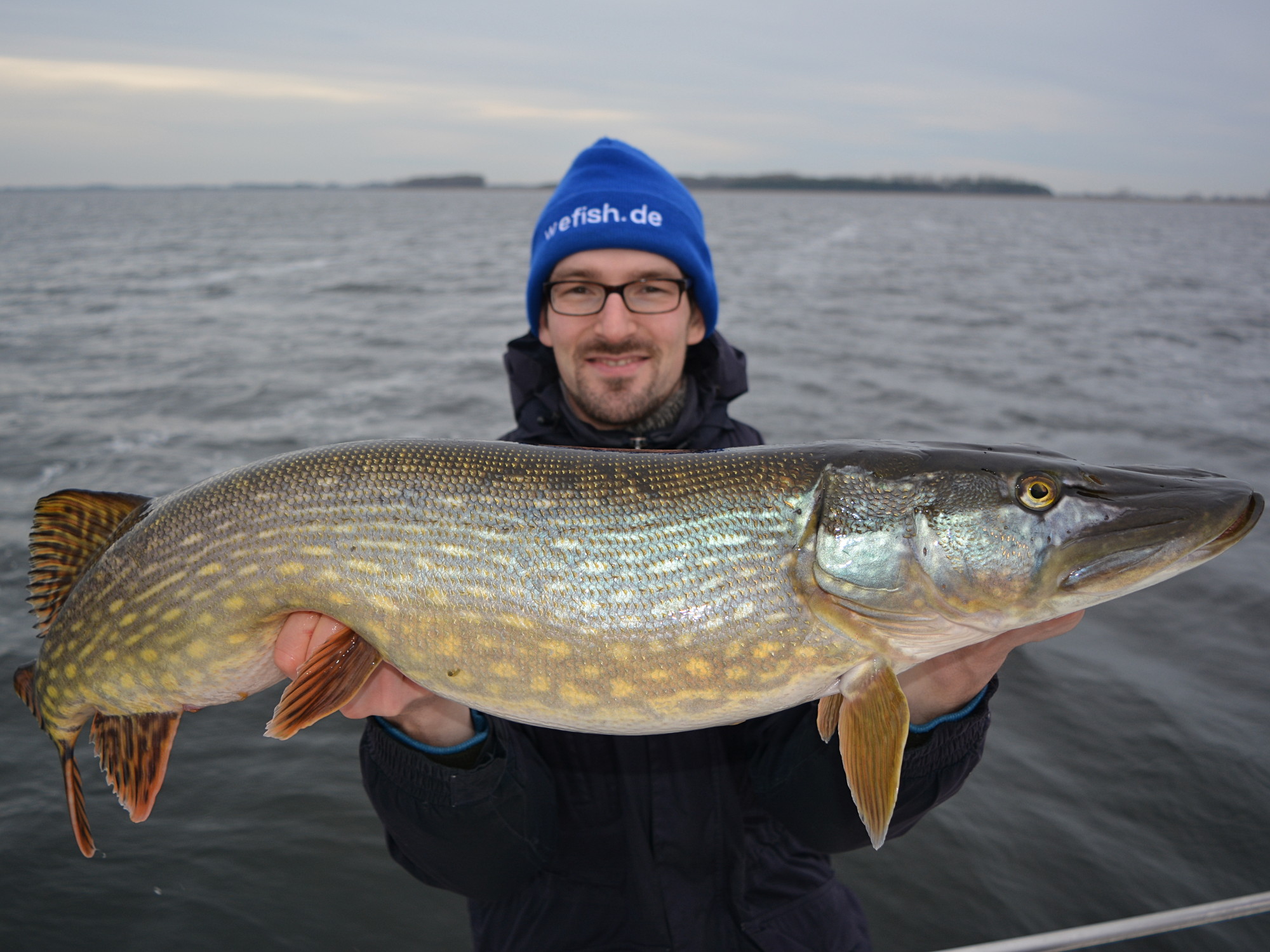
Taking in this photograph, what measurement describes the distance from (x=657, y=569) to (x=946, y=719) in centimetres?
94

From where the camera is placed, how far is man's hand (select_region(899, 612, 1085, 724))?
2045mm

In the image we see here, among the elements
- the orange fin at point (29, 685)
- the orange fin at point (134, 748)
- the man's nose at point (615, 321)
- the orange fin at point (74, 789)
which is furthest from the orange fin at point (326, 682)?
the man's nose at point (615, 321)

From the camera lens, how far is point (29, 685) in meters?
2.16

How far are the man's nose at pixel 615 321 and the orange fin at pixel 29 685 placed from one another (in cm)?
210

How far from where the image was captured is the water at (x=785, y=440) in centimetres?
357

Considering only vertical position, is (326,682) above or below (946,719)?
above

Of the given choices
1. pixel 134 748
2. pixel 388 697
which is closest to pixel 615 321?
pixel 388 697

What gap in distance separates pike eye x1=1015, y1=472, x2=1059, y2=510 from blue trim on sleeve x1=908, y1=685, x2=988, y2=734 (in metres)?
0.64

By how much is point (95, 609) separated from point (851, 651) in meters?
1.89

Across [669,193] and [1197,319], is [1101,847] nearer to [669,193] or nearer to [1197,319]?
[669,193]

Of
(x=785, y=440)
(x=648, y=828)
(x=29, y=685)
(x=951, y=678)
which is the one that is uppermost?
(x=951, y=678)

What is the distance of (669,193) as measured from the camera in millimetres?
3529

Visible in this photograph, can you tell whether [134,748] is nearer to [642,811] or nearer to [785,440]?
[642,811]

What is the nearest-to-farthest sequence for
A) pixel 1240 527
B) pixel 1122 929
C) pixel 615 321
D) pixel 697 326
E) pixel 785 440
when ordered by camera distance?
pixel 1240 527
pixel 1122 929
pixel 615 321
pixel 697 326
pixel 785 440
